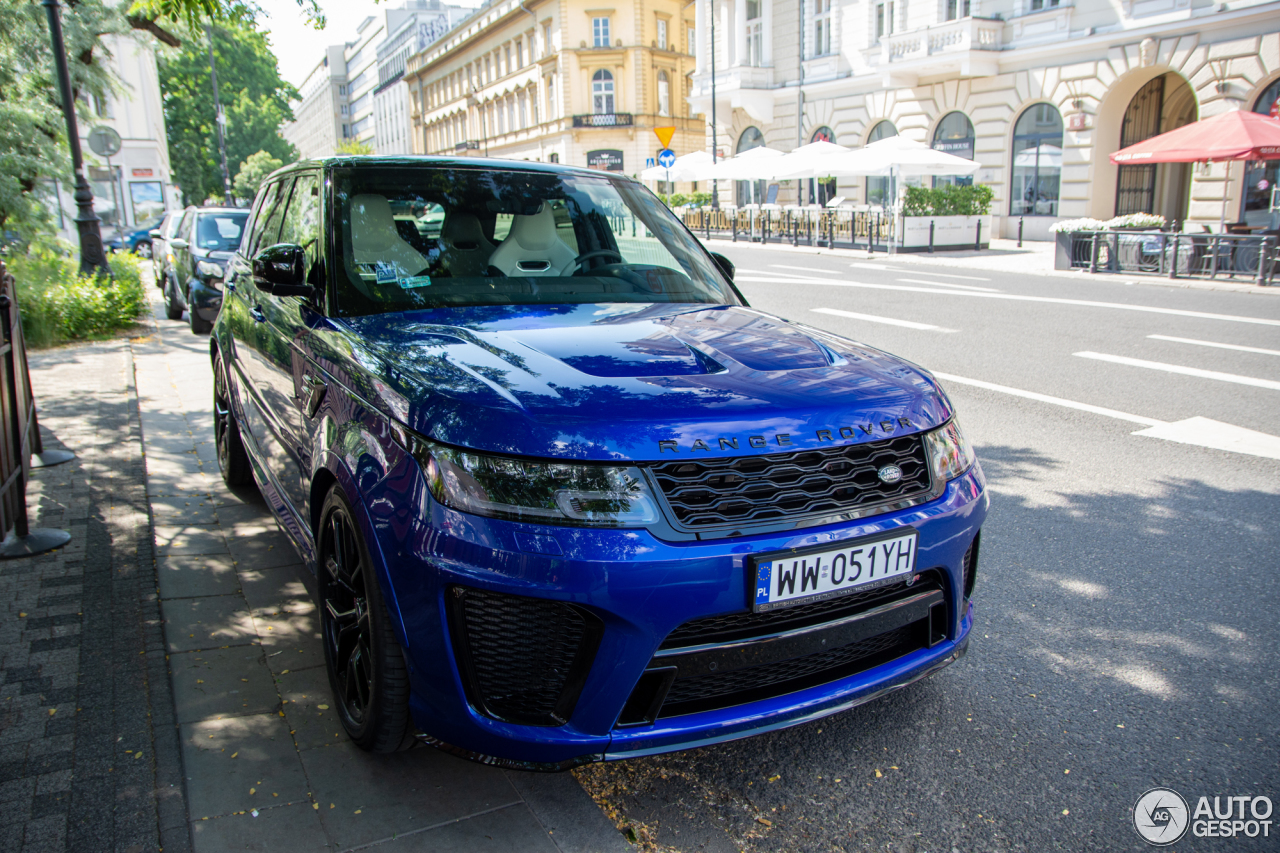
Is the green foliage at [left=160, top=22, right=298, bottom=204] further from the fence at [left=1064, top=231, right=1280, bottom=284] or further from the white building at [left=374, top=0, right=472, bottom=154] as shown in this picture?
the fence at [left=1064, top=231, right=1280, bottom=284]

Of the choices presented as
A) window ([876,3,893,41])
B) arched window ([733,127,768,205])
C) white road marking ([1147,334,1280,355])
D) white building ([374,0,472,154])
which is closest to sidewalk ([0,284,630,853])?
white road marking ([1147,334,1280,355])

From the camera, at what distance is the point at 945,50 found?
1152 inches

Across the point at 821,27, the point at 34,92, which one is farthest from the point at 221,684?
the point at 821,27

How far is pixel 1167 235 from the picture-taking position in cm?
1700

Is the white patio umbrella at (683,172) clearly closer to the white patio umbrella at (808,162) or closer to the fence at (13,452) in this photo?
the white patio umbrella at (808,162)

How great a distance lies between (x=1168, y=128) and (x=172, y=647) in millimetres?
30372

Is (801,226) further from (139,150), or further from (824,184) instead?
(139,150)

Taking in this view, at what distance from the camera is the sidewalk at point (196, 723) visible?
7.99ft

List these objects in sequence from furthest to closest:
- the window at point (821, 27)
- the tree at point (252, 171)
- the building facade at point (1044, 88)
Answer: the tree at point (252, 171) < the window at point (821, 27) < the building facade at point (1044, 88)

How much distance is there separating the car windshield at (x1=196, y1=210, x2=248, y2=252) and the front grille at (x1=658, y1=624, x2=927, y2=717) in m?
11.3

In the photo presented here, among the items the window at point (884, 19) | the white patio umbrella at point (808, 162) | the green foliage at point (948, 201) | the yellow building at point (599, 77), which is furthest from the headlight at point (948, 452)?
the yellow building at point (599, 77)

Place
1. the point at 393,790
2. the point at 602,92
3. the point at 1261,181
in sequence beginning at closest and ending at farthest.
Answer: the point at 393,790 → the point at 1261,181 → the point at 602,92

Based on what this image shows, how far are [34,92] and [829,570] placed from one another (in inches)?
602

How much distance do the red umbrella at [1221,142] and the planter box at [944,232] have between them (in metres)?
5.85
